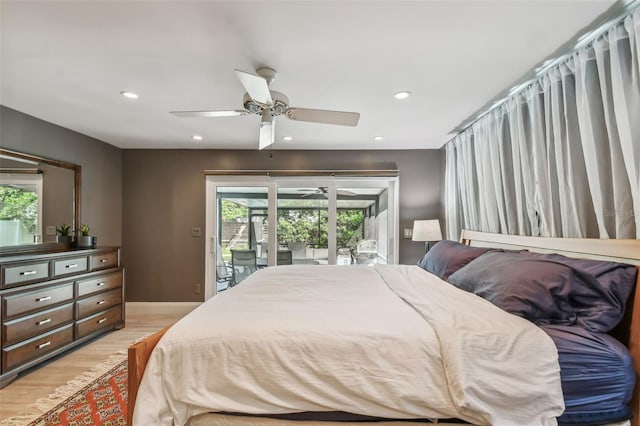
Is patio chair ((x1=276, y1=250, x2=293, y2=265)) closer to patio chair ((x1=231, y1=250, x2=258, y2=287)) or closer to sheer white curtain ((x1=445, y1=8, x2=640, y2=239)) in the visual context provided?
patio chair ((x1=231, y1=250, x2=258, y2=287))

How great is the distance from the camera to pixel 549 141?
1.95 meters

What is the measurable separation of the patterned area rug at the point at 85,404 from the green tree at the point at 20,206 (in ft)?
5.35

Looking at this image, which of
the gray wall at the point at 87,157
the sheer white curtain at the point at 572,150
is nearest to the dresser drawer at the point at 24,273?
the gray wall at the point at 87,157

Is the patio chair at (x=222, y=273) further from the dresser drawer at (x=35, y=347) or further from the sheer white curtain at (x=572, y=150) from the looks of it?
the sheer white curtain at (x=572, y=150)

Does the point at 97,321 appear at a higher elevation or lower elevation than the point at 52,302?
lower

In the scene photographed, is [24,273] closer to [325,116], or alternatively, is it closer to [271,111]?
[271,111]

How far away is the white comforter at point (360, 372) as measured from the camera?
1.10 meters

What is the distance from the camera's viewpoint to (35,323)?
7.72 feet

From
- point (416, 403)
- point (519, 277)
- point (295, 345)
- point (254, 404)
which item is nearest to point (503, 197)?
point (519, 277)

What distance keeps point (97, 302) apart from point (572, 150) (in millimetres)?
4446

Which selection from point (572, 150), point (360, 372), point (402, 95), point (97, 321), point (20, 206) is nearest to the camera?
point (360, 372)

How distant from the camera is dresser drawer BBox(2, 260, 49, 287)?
2.18 meters

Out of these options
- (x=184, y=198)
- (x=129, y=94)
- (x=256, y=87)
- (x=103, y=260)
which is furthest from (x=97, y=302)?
(x=256, y=87)

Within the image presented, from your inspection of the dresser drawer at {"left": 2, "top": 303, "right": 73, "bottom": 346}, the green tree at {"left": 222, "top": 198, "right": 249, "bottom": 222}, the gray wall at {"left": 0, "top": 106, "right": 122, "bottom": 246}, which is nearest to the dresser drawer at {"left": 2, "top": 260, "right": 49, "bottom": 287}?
the dresser drawer at {"left": 2, "top": 303, "right": 73, "bottom": 346}
